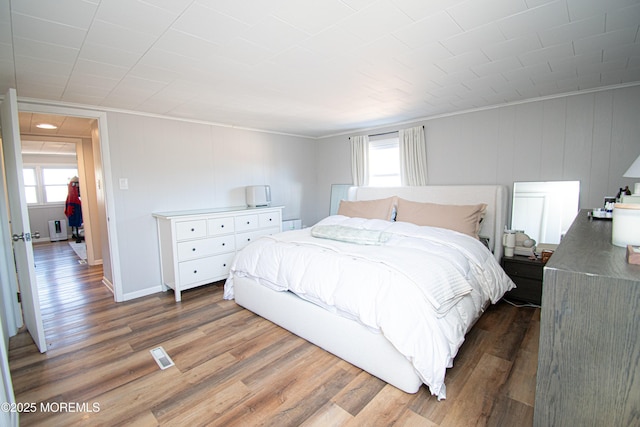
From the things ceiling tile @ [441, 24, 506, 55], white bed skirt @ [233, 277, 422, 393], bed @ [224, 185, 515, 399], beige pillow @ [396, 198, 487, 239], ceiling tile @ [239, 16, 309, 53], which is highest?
ceiling tile @ [239, 16, 309, 53]

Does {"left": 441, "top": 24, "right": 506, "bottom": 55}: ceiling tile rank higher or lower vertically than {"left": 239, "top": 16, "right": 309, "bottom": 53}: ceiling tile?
lower

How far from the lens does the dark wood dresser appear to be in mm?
767

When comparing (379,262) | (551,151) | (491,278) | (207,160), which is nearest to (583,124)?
(551,151)

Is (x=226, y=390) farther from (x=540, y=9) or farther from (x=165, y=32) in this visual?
(x=540, y=9)

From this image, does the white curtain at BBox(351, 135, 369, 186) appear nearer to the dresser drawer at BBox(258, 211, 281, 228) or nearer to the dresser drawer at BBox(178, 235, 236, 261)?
the dresser drawer at BBox(258, 211, 281, 228)

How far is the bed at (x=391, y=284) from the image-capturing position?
1.76 metres

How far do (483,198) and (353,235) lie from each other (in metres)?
1.71

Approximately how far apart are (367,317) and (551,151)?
2.77m

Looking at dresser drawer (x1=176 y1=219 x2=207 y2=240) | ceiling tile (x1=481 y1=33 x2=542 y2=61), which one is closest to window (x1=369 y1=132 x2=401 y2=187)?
ceiling tile (x1=481 y1=33 x2=542 y2=61)

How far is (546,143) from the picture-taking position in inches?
121

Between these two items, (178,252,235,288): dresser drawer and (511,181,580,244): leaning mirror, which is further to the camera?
(178,252,235,288): dresser drawer

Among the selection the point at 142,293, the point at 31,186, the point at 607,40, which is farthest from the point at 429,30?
the point at 31,186

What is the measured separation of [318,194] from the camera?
5504 millimetres

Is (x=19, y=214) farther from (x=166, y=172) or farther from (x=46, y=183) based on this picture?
(x=46, y=183)
